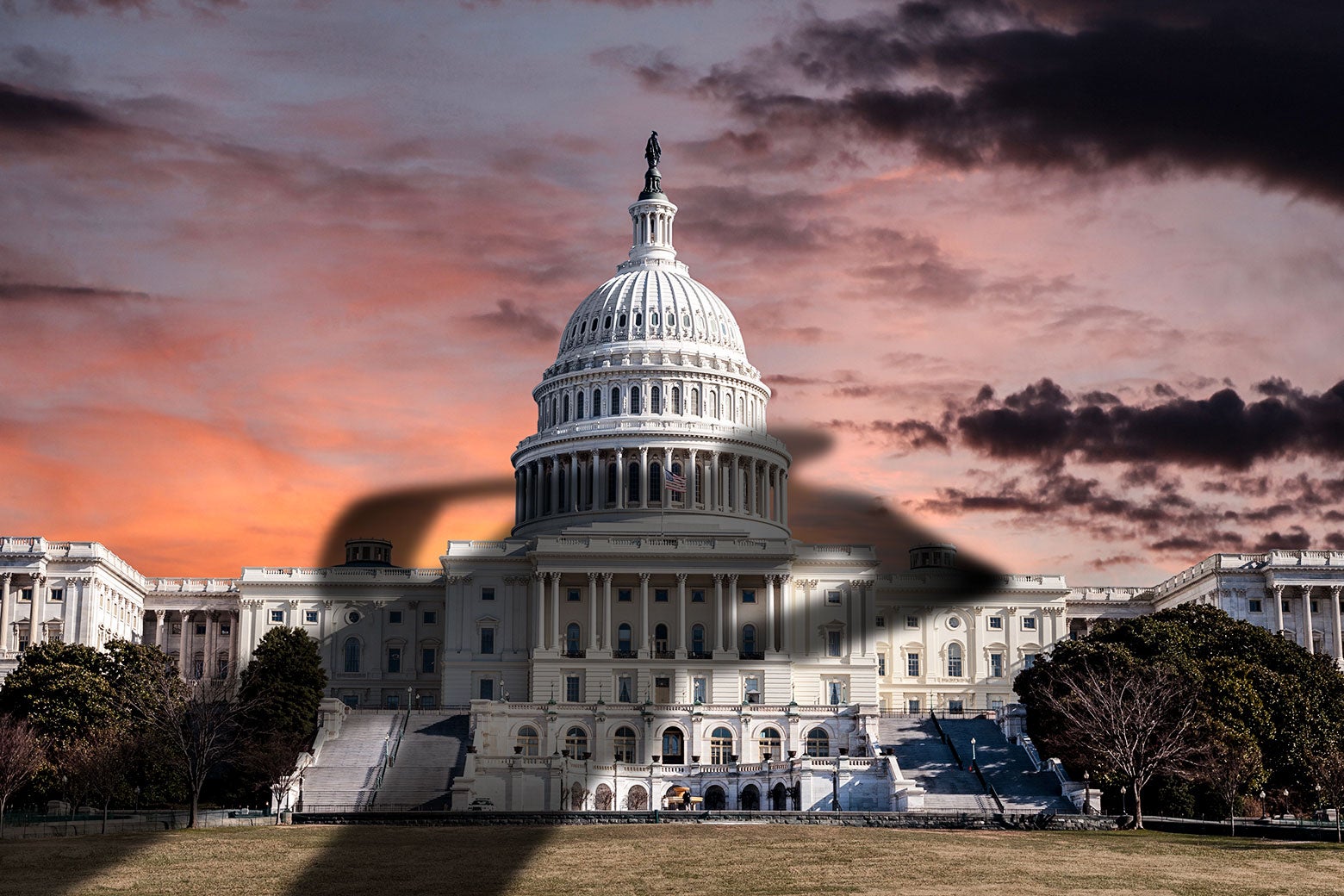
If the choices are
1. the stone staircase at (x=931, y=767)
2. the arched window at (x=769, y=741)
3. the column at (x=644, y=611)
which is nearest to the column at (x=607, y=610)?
the column at (x=644, y=611)

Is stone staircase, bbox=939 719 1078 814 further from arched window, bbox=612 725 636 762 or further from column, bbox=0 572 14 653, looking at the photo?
column, bbox=0 572 14 653

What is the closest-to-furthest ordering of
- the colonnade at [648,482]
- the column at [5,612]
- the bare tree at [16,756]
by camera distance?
the bare tree at [16,756] < the column at [5,612] < the colonnade at [648,482]

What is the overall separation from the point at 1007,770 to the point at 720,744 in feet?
67.6

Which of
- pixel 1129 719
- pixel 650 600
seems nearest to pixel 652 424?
pixel 650 600

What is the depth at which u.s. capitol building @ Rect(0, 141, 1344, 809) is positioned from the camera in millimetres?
140625

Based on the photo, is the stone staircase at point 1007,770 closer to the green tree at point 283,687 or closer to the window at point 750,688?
the window at point 750,688

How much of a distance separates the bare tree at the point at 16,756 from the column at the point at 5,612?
44.6 meters

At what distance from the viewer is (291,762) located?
111 meters

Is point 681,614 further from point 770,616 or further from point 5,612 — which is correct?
point 5,612

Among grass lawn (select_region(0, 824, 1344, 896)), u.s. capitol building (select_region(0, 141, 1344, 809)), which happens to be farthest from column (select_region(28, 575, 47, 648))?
grass lawn (select_region(0, 824, 1344, 896))

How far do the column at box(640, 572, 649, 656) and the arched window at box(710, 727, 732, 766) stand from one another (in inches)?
664

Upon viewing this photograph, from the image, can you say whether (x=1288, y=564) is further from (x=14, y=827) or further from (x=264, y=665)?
(x=14, y=827)

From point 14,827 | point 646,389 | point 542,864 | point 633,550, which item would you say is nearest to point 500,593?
point 633,550

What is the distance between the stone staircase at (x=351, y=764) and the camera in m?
109
